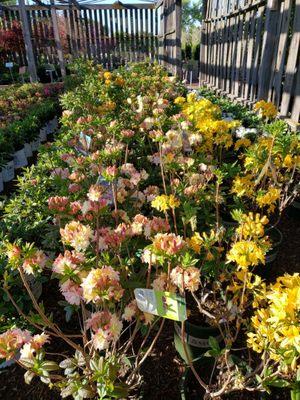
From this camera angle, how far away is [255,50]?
4.99 metres

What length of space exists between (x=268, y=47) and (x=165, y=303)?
4.27 m

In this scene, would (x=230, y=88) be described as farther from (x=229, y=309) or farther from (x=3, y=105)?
(x=229, y=309)

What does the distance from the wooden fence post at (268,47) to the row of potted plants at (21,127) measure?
3287 millimetres

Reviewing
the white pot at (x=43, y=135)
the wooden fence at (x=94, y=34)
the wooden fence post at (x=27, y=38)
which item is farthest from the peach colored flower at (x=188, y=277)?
the wooden fence at (x=94, y=34)

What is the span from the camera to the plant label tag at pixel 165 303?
931 millimetres

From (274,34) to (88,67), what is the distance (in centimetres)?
284

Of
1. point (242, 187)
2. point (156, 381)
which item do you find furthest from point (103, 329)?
point (242, 187)

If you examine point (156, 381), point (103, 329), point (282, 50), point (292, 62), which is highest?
point (282, 50)

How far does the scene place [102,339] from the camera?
105 centimetres

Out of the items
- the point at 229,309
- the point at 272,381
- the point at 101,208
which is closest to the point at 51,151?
the point at 101,208

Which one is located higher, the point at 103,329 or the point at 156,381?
the point at 103,329

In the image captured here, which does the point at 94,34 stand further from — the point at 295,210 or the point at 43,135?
the point at 295,210

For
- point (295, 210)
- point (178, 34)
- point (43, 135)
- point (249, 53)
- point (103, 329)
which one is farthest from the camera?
point (178, 34)

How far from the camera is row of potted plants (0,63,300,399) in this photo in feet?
3.33
